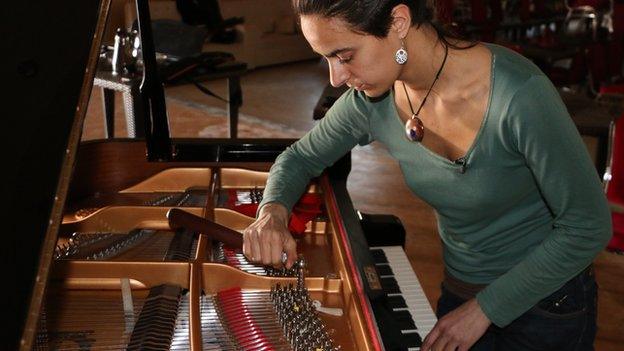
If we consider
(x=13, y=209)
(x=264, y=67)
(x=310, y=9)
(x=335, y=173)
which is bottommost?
(x=264, y=67)

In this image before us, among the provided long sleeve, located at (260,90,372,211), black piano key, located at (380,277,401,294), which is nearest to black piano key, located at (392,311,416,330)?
black piano key, located at (380,277,401,294)

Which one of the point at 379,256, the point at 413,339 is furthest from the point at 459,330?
the point at 379,256

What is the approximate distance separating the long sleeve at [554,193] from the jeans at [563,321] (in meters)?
0.21

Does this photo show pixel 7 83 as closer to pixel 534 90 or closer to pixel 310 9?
pixel 310 9

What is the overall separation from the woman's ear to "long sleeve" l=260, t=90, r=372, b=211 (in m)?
0.31

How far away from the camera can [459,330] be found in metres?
1.43

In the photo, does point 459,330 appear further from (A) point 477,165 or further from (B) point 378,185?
(B) point 378,185

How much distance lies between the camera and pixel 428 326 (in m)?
1.71

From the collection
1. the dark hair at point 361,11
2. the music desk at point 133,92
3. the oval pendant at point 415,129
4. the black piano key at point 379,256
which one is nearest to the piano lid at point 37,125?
the dark hair at point 361,11

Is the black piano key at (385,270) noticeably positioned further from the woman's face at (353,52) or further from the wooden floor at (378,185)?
the wooden floor at (378,185)

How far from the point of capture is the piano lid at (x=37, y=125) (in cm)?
102

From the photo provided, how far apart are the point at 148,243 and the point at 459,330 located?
3.12 feet

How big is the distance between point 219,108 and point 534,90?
579cm

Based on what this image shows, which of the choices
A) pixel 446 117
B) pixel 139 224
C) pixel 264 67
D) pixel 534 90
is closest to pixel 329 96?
pixel 139 224
